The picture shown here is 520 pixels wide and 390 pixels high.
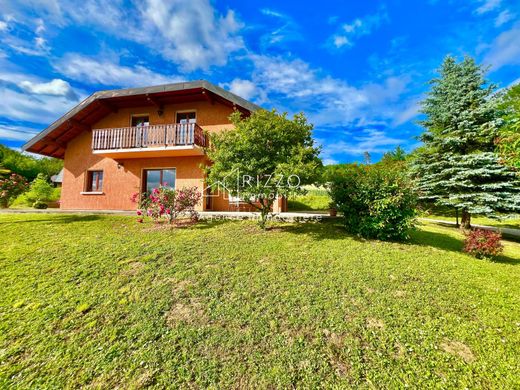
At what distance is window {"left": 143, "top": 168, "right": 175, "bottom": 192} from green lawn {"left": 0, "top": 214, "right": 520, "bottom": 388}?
7102 mm

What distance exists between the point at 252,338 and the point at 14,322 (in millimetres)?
3738

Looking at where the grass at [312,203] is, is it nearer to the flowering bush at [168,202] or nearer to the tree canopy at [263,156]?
the flowering bush at [168,202]

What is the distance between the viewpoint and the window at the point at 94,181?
13.7 metres

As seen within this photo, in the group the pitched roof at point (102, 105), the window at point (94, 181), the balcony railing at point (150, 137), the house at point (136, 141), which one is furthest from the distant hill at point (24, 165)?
the balcony railing at point (150, 137)

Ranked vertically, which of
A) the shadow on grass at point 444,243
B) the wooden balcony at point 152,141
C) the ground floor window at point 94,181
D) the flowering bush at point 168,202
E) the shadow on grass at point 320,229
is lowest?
the shadow on grass at point 444,243

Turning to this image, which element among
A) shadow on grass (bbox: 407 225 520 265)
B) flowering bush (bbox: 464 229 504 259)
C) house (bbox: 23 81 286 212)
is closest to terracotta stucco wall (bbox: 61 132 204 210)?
house (bbox: 23 81 286 212)

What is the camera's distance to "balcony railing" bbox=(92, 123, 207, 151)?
11484 millimetres

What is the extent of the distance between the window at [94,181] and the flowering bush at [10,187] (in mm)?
3515

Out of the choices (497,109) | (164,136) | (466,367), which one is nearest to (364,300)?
(466,367)

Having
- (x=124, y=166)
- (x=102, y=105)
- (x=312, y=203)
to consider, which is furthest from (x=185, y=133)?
(x=312, y=203)

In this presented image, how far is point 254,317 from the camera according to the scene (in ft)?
11.5

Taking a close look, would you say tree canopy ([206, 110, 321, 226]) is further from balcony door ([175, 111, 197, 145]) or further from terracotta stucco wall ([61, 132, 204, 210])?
terracotta stucco wall ([61, 132, 204, 210])

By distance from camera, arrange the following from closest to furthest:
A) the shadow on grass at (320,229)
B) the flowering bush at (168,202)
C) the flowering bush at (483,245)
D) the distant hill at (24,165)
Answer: the flowering bush at (483,245) → the shadow on grass at (320,229) → the flowering bush at (168,202) → the distant hill at (24,165)

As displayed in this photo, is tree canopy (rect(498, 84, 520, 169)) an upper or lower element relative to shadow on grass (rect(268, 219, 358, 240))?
Result: upper
